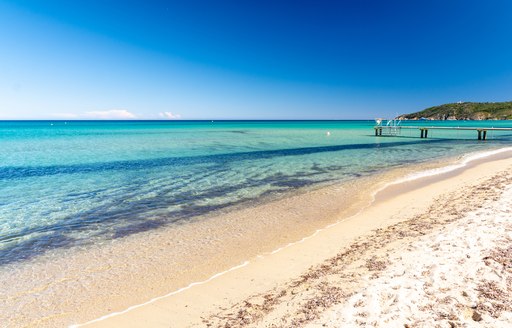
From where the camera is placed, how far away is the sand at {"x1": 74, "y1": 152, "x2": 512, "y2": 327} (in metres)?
4.08

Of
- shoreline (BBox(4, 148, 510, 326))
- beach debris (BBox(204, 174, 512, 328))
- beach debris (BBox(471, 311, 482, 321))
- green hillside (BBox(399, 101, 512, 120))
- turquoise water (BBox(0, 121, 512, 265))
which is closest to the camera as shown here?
beach debris (BBox(471, 311, 482, 321))

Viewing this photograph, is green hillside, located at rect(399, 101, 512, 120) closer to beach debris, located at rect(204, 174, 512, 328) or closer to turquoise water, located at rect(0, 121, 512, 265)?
turquoise water, located at rect(0, 121, 512, 265)

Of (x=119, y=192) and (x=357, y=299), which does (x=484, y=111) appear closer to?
(x=119, y=192)

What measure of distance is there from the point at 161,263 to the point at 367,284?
4.63 m

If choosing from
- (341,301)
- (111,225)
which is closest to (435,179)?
(341,301)

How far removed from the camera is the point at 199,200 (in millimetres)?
12445

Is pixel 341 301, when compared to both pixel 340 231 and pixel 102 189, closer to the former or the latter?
pixel 340 231

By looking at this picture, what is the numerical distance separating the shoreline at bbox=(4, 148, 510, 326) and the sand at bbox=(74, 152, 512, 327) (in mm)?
243

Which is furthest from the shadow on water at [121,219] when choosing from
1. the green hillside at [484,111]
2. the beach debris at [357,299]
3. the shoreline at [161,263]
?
the green hillside at [484,111]

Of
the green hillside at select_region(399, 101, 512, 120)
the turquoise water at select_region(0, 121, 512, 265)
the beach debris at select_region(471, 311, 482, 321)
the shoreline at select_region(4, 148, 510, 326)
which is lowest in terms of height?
the shoreline at select_region(4, 148, 510, 326)

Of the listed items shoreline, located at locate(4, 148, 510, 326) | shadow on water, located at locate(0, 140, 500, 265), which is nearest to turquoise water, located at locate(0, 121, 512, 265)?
shadow on water, located at locate(0, 140, 500, 265)

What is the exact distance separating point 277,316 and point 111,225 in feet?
23.6

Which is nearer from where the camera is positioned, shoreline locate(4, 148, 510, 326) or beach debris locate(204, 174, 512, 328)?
beach debris locate(204, 174, 512, 328)

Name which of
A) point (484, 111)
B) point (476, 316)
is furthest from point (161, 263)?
point (484, 111)
